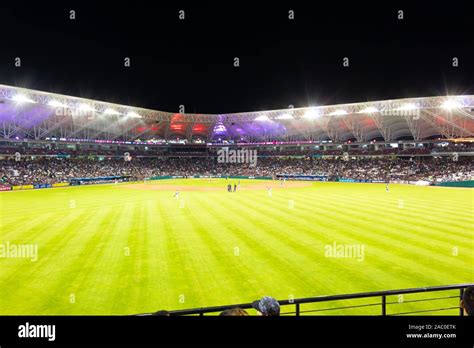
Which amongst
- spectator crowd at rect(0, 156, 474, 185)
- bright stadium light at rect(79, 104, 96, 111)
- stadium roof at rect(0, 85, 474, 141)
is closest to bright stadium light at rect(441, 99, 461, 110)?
stadium roof at rect(0, 85, 474, 141)

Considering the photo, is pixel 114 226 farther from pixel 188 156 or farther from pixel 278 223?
pixel 188 156

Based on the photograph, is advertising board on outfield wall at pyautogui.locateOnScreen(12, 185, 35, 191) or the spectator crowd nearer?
advertising board on outfield wall at pyautogui.locateOnScreen(12, 185, 35, 191)

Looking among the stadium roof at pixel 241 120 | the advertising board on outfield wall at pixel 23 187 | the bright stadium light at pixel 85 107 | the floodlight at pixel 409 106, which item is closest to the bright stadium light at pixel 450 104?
the stadium roof at pixel 241 120

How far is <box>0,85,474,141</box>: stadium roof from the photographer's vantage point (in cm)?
5641

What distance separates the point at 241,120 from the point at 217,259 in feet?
247

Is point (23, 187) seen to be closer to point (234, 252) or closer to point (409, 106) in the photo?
point (234, 252)

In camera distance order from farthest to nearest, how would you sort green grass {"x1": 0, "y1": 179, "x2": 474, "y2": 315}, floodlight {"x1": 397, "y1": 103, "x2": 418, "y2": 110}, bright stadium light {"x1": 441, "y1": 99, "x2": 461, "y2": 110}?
1. floodlight {"x1": 397, "y1": 103, "x2": 418, "y2": 110}
2. bright stadium light {"x1": 441, "y1": 99, "x2": 461, "y2": 110}
3. green grass {"x1": 0, "y1": 179, "x2": 474, "y2": 315}

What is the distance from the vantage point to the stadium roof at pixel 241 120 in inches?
2221

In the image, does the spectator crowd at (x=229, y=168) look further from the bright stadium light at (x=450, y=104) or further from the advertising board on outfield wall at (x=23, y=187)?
the bright stadium light at (x=450, y=104)

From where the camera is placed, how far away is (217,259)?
13.8 metres

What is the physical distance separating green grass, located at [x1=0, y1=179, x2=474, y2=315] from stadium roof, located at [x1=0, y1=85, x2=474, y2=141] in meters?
38.9

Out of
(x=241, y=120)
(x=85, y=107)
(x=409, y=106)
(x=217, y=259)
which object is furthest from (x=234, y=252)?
(x=241, y=120)

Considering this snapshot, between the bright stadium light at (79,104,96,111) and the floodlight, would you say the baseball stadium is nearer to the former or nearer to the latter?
the bright stadium light at (79,104,96,111)
